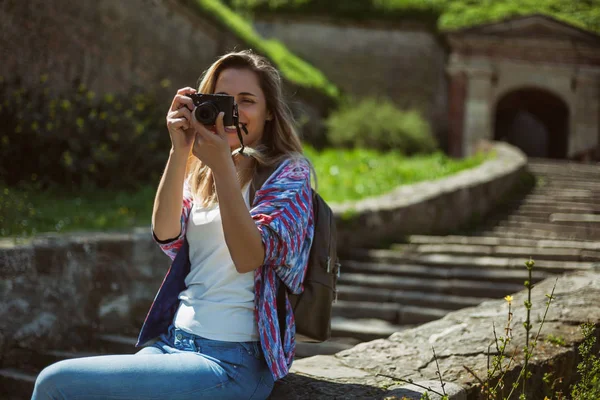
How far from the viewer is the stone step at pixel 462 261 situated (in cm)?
644

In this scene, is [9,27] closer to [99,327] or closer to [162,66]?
[162,66]

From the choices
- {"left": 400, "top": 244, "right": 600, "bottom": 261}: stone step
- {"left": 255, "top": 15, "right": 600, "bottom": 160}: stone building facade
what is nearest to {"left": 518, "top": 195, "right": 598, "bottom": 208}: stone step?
{"left": 400, "top": 244, "right": 600, "bottom": 261}: stone step

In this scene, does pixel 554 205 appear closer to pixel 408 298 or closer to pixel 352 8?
pixel 408 298

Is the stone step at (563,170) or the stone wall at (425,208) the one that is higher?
the stone step at (563,170)

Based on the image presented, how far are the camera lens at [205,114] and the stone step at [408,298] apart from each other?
405 centimetres

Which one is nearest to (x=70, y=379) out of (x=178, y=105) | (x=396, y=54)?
(x=178, y=105)

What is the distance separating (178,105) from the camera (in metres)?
2.24

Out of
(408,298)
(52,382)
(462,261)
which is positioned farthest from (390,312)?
(52,382)

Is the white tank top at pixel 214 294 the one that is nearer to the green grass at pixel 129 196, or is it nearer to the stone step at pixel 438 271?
the green grass at pixel 129 196

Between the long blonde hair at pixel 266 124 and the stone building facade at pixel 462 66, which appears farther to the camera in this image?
the stone building facade at pixel 462 66

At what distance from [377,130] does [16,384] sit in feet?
41.9

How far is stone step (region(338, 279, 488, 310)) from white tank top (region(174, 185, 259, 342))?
3718 mm

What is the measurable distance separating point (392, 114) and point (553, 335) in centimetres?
1409

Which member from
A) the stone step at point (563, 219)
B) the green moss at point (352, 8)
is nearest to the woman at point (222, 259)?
the stone step at point (563, 219)
